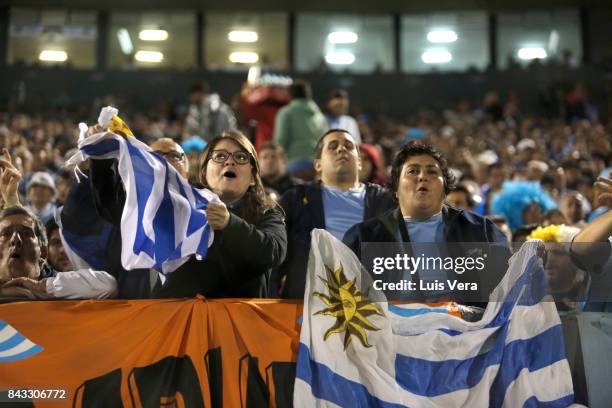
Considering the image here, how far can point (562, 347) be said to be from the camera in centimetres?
381

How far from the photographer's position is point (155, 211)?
3883 millimetres

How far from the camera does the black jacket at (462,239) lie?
157 inches

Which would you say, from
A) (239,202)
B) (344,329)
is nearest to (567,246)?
(344,329)

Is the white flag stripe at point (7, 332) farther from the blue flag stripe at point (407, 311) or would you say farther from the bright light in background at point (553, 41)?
the bright light in background at point (553, 41)

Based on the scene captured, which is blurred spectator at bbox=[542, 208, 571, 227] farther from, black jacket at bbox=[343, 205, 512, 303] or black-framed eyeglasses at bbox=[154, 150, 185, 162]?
black-framed eyeglasses at bbox=[154, 150, 185, 162]

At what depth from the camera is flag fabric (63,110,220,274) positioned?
3830mm

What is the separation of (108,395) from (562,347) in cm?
201

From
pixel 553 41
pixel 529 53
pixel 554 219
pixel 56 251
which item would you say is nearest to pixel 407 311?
pixel 56 251

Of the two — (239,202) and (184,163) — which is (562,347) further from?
(184,163)

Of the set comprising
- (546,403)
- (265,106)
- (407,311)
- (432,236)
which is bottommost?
(546,403)

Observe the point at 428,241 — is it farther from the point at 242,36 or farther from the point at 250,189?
the point at 242,36

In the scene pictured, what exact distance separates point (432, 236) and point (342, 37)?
22.7 meters

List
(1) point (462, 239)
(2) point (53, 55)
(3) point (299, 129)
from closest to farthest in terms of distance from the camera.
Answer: (1) point (462, 239), (3) point (299, 129), (2) point (53, 55)

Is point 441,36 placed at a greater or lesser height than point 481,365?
greater
